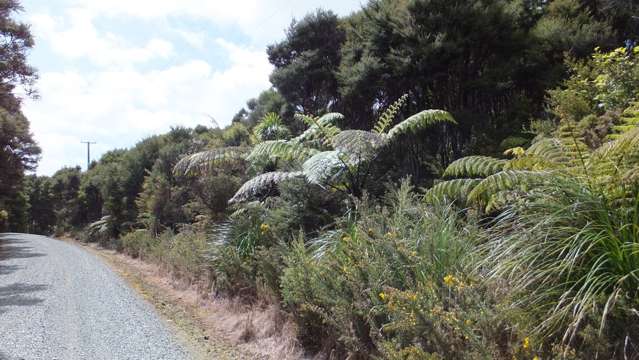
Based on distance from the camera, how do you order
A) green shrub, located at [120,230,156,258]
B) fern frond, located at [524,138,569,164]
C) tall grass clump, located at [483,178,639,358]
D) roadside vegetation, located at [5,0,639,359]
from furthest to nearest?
green shrub, located at [120,230,156,258] → fern frond, located at [524,138,569,164] → roadside vegetation, located at [5,0,639,359] → tall grass clump, located at [483,178,639,358]

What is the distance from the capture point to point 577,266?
3.04 metres

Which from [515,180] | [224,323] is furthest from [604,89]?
[224,323]

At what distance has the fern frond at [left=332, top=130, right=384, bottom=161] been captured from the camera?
7.01 meters

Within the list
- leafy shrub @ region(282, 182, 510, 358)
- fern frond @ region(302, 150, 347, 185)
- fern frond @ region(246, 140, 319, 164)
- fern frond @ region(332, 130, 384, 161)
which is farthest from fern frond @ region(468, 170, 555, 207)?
fern frond @ region(246, 140, 319, 164)

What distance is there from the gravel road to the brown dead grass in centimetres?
33

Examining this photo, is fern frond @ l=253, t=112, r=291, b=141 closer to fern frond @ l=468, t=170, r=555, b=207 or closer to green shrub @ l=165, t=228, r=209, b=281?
green shrub @ l=165, t=228, r=209, b=281

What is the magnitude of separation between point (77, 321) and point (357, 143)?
461 cm

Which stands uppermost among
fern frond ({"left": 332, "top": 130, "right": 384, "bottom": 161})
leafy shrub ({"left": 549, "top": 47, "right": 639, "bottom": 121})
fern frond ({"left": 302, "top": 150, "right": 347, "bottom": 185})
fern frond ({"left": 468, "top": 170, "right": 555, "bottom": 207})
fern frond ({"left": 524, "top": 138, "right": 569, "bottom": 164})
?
leafy shrub ({"left": 549, "top": 47, "right": 639, "bottom": 121})

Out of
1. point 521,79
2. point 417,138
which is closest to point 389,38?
point 417,138

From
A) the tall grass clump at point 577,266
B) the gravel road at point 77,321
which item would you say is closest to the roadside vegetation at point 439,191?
the tall grass clump at point 577,266

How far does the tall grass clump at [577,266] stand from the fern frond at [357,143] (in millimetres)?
3699

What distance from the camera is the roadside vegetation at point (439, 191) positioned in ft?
9.99

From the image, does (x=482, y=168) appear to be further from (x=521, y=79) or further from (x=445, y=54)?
(x=521, y=79)

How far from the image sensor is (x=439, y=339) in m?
3.25
